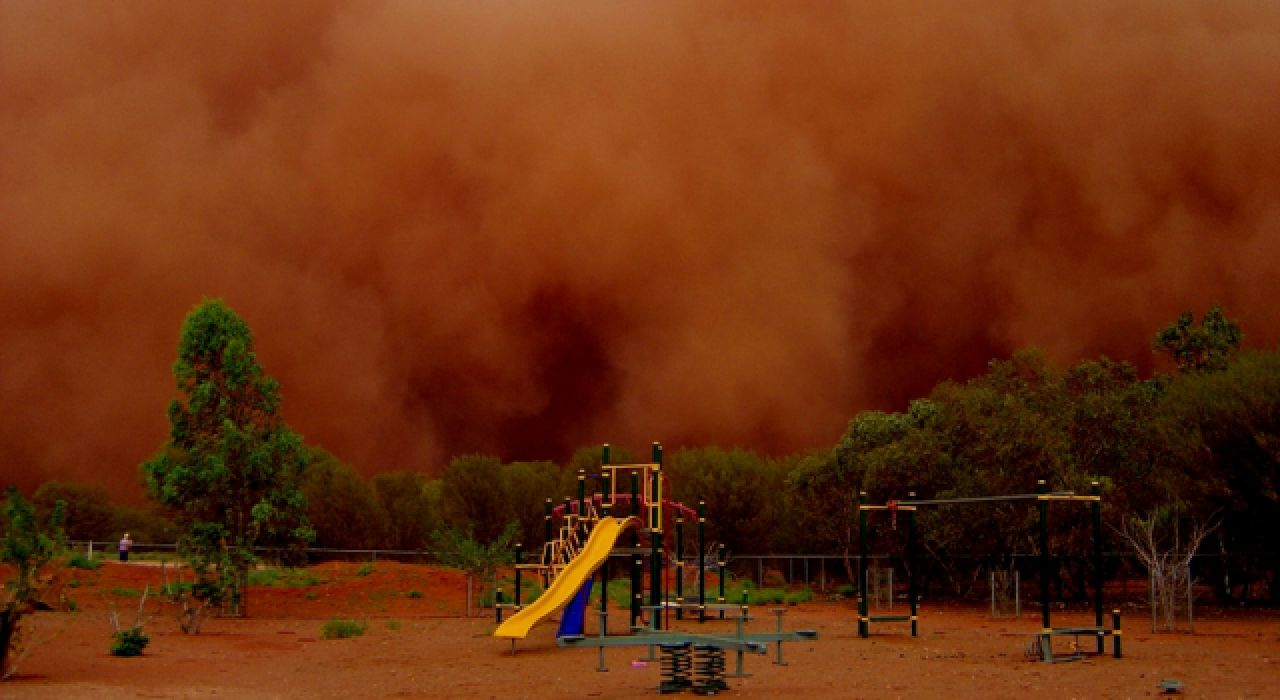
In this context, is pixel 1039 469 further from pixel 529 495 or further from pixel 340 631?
pixel 529 495

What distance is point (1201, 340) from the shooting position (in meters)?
39.9

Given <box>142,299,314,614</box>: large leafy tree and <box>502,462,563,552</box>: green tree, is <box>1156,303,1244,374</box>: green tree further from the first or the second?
<box>142,299,314,614</box>: large leafy tree

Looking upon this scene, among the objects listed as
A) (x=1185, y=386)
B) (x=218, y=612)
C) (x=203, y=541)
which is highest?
(x=1185, y=386)

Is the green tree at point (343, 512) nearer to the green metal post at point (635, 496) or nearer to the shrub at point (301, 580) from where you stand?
the shrub at point (301, 580)

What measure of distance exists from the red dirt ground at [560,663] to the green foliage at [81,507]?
32.0 meters

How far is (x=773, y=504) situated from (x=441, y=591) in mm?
16597

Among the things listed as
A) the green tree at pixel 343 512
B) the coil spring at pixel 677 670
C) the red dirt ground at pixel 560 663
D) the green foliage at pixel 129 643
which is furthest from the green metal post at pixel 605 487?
the green tree at pixel 343 512

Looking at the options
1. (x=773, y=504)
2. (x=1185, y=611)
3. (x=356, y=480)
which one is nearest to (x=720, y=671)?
(x=1185, y=611)

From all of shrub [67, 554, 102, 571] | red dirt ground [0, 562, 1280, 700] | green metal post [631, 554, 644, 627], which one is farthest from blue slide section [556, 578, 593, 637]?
shrub [67, 554, 102, 571]

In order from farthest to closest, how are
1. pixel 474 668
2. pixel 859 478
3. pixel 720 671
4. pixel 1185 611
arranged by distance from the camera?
pixel 859 478
pixel 1185 611
pixel 474 668
pixel 720 671

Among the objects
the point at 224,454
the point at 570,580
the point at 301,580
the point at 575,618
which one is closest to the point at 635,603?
the point at 575,618

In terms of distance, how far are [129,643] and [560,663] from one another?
6994mm

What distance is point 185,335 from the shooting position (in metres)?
28.2

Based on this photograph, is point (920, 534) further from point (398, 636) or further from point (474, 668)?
point (474, 668)
